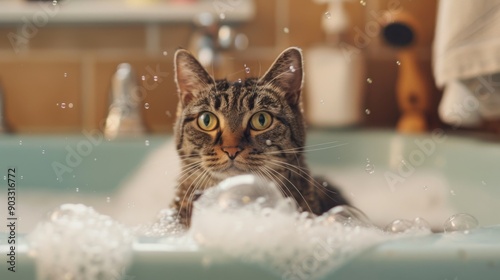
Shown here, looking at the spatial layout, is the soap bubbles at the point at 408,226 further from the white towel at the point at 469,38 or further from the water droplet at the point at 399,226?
the white towel at the point at 469,38

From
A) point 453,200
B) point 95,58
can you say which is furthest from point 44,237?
point 95,58

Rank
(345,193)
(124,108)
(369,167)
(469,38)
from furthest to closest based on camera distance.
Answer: (124,108), (469,38), (369,167), (345,193)

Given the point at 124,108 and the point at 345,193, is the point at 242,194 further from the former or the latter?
the point at 124,108

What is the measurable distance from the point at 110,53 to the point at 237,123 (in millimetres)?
988

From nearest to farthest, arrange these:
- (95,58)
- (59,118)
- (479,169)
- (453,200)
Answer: (453,200) → (479,169) → (59,118) → (95,58)

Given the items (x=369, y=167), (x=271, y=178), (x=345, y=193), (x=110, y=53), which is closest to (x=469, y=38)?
(x=369, y=167)

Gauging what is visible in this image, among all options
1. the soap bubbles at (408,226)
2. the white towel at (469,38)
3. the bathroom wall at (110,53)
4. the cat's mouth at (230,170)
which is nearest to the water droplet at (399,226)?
the soap bubbles at (408,226)

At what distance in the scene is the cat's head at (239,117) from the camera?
40cm

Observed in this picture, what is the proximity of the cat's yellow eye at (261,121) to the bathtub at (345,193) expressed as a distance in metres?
0.05

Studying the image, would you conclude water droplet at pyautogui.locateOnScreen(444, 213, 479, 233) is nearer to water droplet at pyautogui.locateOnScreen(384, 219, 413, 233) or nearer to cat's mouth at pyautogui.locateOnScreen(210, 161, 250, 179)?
water droplet at pyautogui.locateOnScreen(384, 219, 413, 233)

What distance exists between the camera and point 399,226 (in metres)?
0.46

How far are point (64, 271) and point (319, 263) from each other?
0.55 ft

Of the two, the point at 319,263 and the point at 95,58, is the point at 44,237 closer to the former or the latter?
the point at 319,263

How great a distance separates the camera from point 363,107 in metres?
1.17
